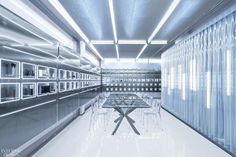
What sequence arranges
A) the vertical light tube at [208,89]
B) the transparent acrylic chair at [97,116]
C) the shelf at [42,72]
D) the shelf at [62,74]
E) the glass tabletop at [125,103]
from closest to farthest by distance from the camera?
the shelf at [42,72] → the vertical light tube at [208,89] → the glass tabletop at [125,103] → the shelf at [62,74] → the transparent acrylic chair at [97,116]

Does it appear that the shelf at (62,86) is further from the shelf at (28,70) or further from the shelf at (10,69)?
the shelf at (10,69)

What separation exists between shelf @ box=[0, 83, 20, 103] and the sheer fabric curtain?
3486 mm

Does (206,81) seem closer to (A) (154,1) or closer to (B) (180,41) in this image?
(A) (154,1)

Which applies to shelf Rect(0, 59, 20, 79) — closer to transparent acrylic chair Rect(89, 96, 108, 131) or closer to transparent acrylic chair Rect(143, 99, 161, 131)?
transparent acrylic chair Rect(89, 96, 108, 131)

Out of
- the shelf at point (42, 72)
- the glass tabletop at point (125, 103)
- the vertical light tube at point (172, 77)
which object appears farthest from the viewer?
the vertical light tube at point (172, 77)

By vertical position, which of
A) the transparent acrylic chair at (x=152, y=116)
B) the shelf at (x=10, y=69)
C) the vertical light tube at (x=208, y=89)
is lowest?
the transparent acrylic chair at (x=152, y=116)

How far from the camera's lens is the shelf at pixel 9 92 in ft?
8.33

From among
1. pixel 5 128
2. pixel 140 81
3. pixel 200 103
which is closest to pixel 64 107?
pixel 5 128

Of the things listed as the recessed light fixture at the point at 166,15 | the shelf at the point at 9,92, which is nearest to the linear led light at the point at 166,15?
the recessed light fixture at the point at 166,15

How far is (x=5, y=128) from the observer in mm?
2639

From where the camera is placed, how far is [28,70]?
3363 millimetres

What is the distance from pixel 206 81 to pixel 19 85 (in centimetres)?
383

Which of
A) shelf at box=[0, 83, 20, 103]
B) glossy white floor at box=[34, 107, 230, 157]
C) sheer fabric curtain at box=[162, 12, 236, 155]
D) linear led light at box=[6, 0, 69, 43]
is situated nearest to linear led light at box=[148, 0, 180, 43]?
sheer fabric curtain at box=[162, 12, 236, 155]

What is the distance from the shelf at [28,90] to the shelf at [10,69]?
28 centimetres
